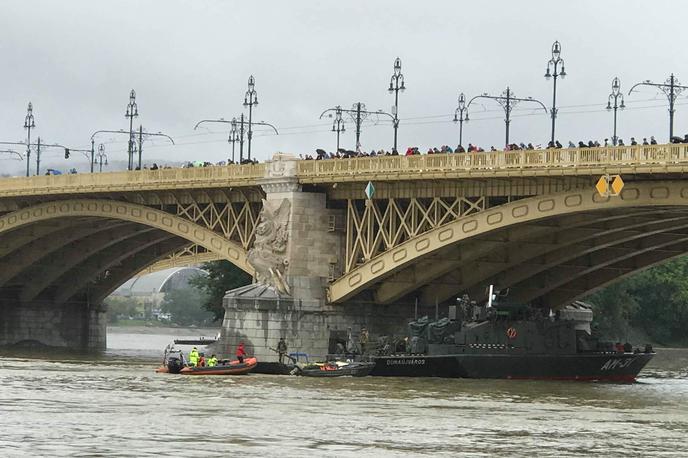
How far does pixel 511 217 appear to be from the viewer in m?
68.7

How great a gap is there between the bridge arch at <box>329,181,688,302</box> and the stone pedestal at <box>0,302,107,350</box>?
139ft

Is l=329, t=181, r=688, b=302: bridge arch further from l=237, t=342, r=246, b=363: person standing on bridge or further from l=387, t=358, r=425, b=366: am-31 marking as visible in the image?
l=237, t=342, r=246, b=363: person standing on bridge

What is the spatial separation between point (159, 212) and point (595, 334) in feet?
78.7

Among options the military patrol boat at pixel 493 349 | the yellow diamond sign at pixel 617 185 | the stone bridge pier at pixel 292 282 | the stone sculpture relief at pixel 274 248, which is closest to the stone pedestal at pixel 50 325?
the stone bridge pier at pixel 292 282

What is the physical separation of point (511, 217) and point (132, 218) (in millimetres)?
28731

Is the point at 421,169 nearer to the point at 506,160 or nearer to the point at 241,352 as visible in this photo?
the point at 506,160

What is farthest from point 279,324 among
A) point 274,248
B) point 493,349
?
point 493,349

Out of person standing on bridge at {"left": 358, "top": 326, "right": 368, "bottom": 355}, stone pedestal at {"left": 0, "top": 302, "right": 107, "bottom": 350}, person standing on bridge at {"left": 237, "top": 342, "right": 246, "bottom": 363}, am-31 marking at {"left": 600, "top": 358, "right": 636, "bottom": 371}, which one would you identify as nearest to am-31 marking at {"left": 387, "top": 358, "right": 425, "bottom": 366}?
person standing on bridge at {"left": 358, "top": 326, "right": 368, "bottom": 355}

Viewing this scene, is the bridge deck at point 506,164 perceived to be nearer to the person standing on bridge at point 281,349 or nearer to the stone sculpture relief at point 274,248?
the stone sculpture relief at point 274,248

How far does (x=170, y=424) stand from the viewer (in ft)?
153

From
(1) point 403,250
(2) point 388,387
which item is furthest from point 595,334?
(2) point 388,387

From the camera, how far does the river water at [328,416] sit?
42.0 meters

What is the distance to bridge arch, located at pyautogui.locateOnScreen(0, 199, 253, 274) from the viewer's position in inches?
3280

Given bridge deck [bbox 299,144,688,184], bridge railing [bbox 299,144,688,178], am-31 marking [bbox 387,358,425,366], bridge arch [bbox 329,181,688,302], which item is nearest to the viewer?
bridge deck [bbox 299,144,688,184]
